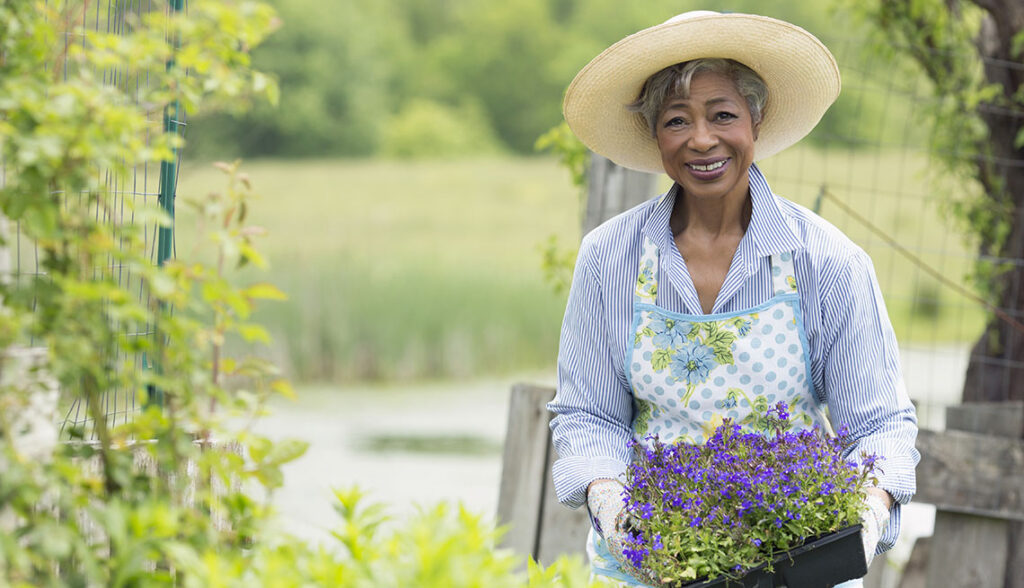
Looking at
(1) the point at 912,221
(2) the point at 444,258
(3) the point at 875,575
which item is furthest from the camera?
(1) the point at 912,221

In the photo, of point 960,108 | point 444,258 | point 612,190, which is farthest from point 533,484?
point 444,258

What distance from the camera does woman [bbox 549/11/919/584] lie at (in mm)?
2066

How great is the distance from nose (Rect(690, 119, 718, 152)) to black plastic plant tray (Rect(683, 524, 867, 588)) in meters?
0.70

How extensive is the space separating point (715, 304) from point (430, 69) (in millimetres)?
40261

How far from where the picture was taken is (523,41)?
42094 millimetres

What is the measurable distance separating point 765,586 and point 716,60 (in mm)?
950

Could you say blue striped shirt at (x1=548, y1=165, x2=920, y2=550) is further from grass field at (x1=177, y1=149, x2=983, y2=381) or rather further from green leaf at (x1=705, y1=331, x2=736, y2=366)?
grass field at (x1=177, y1=149, x2=983, y2=381)

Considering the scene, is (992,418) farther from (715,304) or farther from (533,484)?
(715,304)

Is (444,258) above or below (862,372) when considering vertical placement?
below

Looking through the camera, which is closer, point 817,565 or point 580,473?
point 817,565

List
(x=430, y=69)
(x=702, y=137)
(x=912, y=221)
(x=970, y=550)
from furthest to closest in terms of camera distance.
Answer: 1. (x=430, y=69)
2. (x=912, y=221)
3. (x=970, y=550)
4. (x=702, y=137)

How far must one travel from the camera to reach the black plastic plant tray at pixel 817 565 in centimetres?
176

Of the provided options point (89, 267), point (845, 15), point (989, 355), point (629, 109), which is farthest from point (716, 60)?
point (845, 15)

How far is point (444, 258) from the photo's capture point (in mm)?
13352
